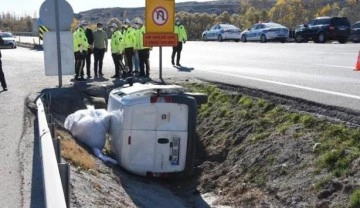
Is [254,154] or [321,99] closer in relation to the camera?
[254,154]

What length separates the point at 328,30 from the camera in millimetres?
32656

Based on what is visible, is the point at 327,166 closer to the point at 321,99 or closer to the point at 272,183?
the point at 272,183

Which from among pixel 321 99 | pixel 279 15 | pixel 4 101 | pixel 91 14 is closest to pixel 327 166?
pixel 321 99

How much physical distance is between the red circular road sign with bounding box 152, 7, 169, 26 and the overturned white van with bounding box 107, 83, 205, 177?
4.84 m

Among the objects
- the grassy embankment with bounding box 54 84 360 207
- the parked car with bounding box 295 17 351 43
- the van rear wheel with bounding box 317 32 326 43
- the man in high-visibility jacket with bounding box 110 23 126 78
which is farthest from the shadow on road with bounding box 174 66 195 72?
the van rear wheel with bounding box 317 32 326 43

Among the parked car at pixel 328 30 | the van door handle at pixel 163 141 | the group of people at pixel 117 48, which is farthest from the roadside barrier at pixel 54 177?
the parked car at pixel 328 30

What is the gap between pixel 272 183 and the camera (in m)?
7.60

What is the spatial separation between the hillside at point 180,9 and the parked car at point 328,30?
71.8 metres

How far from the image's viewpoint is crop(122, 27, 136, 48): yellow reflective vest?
55.0 feet

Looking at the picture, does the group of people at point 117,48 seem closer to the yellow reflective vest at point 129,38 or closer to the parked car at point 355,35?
the yellow reflective vest at point 129,38

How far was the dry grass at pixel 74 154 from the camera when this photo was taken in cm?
759

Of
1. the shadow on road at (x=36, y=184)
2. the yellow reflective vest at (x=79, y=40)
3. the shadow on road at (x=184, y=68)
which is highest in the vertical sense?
the yellow reflective vest at (x=79, y=40)

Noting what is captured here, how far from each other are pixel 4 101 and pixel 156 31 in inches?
175

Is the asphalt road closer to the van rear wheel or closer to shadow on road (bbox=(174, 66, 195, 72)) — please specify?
shadow on road (bbox=(174, 66, 195, 72))
